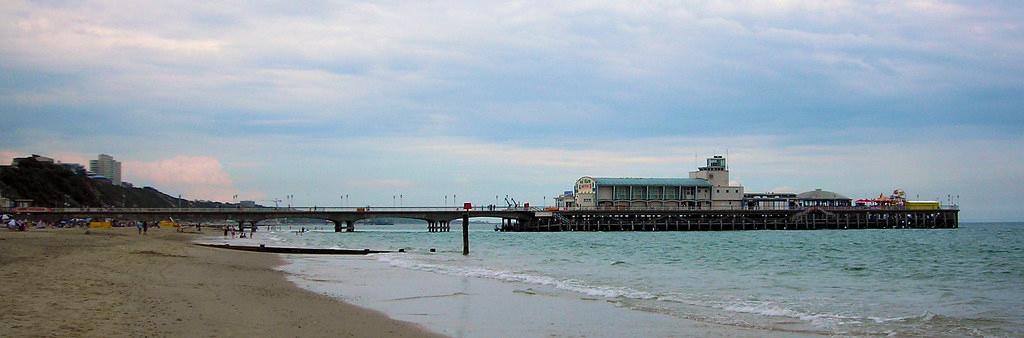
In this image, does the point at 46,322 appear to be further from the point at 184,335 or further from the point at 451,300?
the point at 451,300

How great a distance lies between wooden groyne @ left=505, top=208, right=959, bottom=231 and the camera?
11238 centimetres

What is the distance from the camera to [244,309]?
1373 cm

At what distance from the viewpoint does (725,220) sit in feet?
374

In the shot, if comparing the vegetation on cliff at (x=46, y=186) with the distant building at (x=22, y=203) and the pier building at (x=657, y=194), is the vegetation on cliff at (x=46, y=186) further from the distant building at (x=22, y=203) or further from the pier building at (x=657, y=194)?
the pier building at (x=657, y=194)

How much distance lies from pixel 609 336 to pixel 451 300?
19.5 feet

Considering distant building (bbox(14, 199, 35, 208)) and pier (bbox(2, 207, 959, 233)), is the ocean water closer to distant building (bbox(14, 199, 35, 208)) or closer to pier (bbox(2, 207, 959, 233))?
pier (bbox(2, 207, 959, 233))

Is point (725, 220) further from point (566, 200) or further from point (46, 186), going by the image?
point (46, 186)

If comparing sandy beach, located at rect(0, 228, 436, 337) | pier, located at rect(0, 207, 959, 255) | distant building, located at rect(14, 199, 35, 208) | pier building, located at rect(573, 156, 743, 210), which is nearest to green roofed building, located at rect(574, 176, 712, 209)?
pier building, located at rect(573, 156, 743, 210)

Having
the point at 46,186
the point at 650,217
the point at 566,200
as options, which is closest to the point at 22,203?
the point at 46,186

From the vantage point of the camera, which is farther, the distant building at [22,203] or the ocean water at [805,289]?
the distant building at [22,203]

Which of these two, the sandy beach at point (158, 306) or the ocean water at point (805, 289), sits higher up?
the sandy beach at point (158, 306)

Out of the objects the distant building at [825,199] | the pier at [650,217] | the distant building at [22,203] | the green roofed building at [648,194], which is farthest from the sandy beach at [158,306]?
the distant building at [825,199]

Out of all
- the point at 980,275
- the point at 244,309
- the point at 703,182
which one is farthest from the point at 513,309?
the point at 703,182

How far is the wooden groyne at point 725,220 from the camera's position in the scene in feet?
369
